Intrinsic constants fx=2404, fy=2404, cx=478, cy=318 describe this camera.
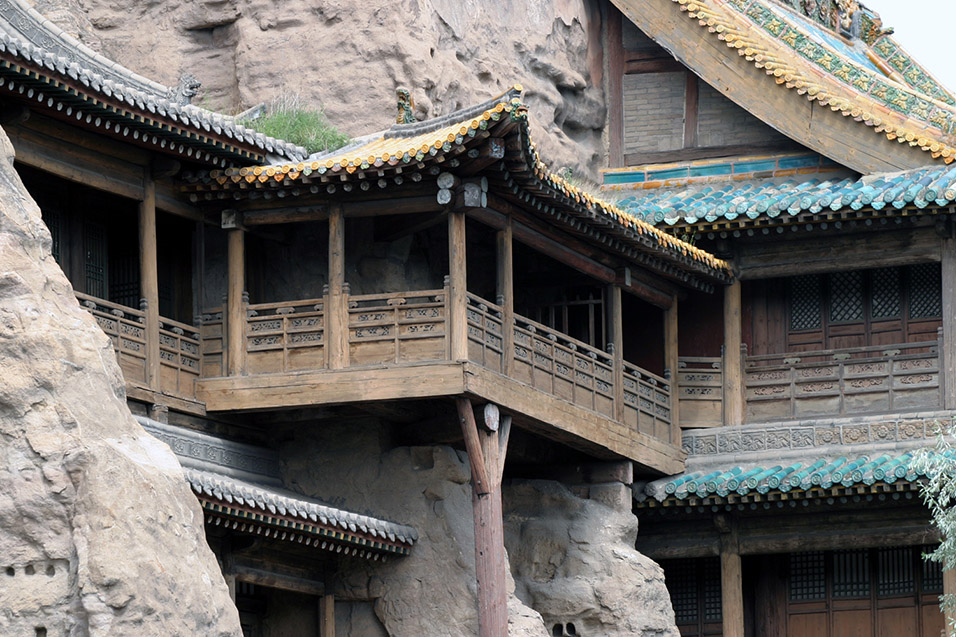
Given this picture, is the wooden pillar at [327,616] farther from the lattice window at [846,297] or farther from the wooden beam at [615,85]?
the wooden beam at [615,85]

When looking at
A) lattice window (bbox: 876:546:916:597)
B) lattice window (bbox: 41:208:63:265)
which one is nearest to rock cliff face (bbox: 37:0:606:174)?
lattice window (bbox: 41:208:63:265)

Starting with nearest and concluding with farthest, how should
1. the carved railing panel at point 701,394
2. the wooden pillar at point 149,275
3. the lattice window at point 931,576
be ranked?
the wooden pillar at point 149,275 → the lattice window at point 931,576 → the carved railing panel at point 701,394

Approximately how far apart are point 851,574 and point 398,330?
6.62 metres

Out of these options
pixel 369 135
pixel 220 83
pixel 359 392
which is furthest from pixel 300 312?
pixel 220 83

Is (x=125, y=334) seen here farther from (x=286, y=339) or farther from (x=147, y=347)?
(x=286, y=339)

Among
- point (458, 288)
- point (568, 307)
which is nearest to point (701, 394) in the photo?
point (568, 307)

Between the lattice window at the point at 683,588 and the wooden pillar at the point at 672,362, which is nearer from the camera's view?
the wooden pillar at the point at 672,362

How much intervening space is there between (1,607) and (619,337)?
33.6 feet

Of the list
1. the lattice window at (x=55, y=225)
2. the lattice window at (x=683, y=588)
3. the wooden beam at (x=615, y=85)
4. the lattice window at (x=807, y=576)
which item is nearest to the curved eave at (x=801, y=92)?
the wooden beam at (x=615, y=85)

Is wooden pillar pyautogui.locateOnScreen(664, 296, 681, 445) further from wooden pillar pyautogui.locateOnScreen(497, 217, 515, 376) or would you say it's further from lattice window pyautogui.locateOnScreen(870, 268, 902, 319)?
wooden pillar pyautogui.locateOnScreen(497, 217, 515, 376)

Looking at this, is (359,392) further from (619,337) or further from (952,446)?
(952,446)

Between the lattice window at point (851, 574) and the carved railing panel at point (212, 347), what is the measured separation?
7413mm

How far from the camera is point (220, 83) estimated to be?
83.9 feet

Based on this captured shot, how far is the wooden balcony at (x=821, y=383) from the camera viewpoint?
2503cm
